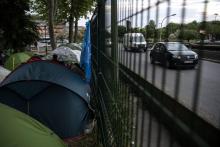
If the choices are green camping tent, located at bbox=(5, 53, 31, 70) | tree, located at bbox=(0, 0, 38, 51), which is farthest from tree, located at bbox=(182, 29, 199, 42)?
tree, located at bbox=(0, 0, 38, 51)

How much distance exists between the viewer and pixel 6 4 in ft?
43.1

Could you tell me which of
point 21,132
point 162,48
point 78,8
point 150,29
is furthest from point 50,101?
point 78,8

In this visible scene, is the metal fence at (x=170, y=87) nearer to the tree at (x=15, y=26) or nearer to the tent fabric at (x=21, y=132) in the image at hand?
the tent fabric at (x=21, y=132)

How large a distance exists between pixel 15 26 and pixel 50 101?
6818 mm

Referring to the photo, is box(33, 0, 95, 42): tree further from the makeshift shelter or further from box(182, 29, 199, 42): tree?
box(182, 29, 199, 42): tree

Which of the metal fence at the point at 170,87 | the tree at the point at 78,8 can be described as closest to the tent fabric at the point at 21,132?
the metal fence at the point at 170,87

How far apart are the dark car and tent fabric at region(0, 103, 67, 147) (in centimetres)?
351

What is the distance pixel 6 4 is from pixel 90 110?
714cm

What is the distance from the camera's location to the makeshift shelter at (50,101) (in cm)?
740

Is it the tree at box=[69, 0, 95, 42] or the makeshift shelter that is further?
the tree at box=[69, 0, 95, 42]

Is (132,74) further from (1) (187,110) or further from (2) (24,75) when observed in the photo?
(2) (24,75)

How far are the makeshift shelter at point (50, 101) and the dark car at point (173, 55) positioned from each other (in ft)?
21.2

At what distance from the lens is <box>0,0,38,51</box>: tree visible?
13.4m

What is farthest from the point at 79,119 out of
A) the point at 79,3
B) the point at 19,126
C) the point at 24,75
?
the point at 79,3
